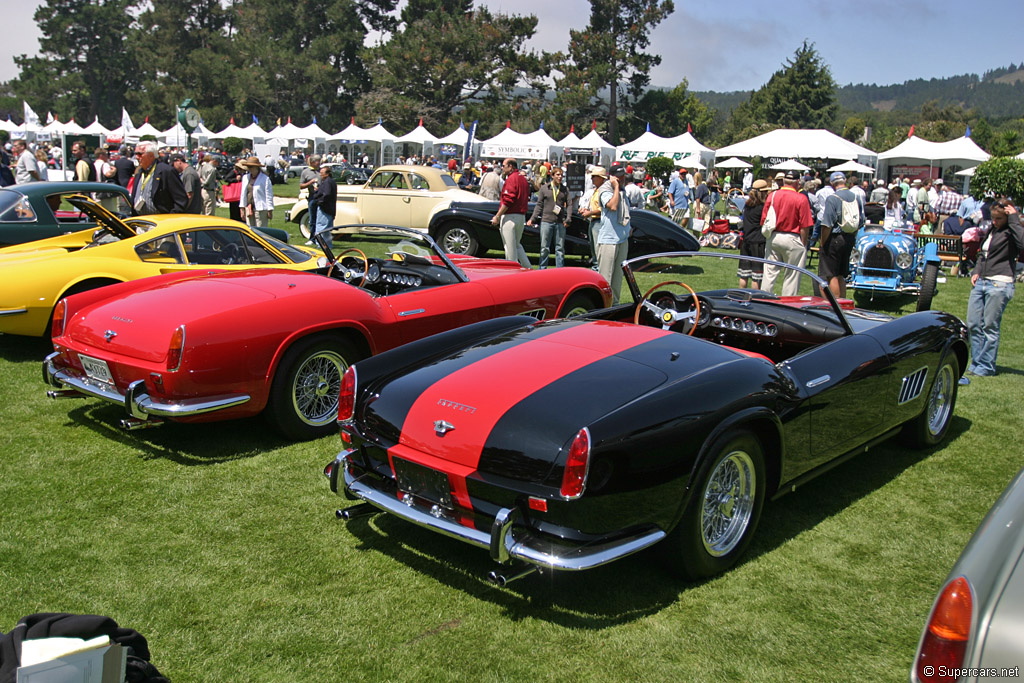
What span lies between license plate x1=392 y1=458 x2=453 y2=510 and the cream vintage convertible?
44.3ft

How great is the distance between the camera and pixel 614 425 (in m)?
3.28

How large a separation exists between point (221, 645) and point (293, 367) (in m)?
2.22

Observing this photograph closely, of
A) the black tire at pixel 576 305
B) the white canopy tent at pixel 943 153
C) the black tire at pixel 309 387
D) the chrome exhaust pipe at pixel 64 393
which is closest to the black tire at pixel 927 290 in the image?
the black tire at pixel 576 305

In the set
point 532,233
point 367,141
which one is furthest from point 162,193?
point 367,141

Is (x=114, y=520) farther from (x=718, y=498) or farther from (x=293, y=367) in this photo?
(x=718, y=498)

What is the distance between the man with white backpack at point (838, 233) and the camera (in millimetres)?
9898

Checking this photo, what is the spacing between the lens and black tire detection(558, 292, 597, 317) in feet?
23.5

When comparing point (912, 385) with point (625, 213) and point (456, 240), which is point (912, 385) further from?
point (456, 240)

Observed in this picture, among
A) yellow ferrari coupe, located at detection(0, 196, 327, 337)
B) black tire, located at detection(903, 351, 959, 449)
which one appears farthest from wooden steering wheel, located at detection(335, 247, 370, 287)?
black tire, located at detection(903, 351, 959, 449)

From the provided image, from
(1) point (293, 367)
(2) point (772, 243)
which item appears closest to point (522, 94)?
(2) point (772, 243)

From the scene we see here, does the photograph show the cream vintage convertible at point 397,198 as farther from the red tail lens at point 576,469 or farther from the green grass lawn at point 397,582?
the red tail lens at point 576,469

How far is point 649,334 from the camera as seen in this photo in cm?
436

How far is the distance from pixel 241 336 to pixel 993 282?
21.4 feet

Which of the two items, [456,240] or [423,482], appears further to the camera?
[456,240]
